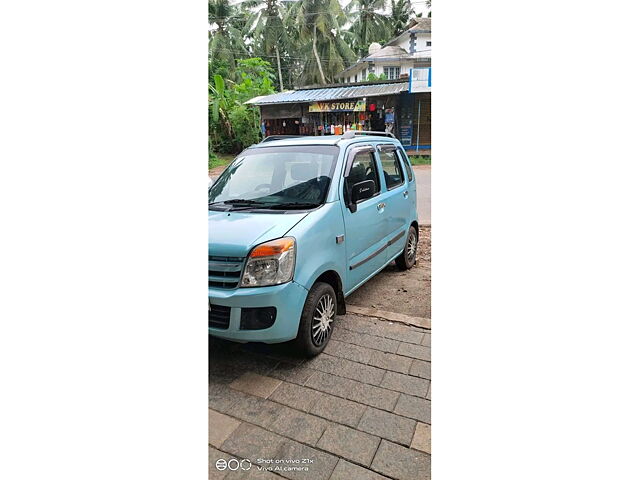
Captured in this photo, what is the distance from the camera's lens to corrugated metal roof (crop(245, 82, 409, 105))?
7.39 ft

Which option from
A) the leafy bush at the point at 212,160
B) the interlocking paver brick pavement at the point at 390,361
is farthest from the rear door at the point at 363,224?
the leafy bush at the point at 212,160

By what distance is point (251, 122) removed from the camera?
2545mm

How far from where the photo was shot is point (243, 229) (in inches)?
78.5

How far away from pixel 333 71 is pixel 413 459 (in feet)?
6.96

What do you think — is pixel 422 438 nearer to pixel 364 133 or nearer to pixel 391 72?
pixel 391 72

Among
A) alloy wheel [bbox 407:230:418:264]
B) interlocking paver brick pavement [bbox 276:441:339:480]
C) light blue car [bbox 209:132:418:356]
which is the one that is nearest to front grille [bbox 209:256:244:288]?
light blue car [bbox 209:132:418:356]

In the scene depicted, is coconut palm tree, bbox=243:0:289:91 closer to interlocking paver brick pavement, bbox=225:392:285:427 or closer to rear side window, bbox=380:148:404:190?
rear side window, bbox=380:148:404:190

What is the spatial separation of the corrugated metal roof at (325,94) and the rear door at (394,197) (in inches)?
23.0

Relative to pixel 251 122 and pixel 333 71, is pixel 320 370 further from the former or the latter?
pixel 333 71

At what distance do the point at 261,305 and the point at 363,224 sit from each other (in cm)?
98

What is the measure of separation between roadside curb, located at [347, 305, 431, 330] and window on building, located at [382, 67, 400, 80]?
1502 millimetres

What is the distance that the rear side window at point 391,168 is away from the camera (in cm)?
299

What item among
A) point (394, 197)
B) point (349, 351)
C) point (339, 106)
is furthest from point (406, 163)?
point (349, 351)
